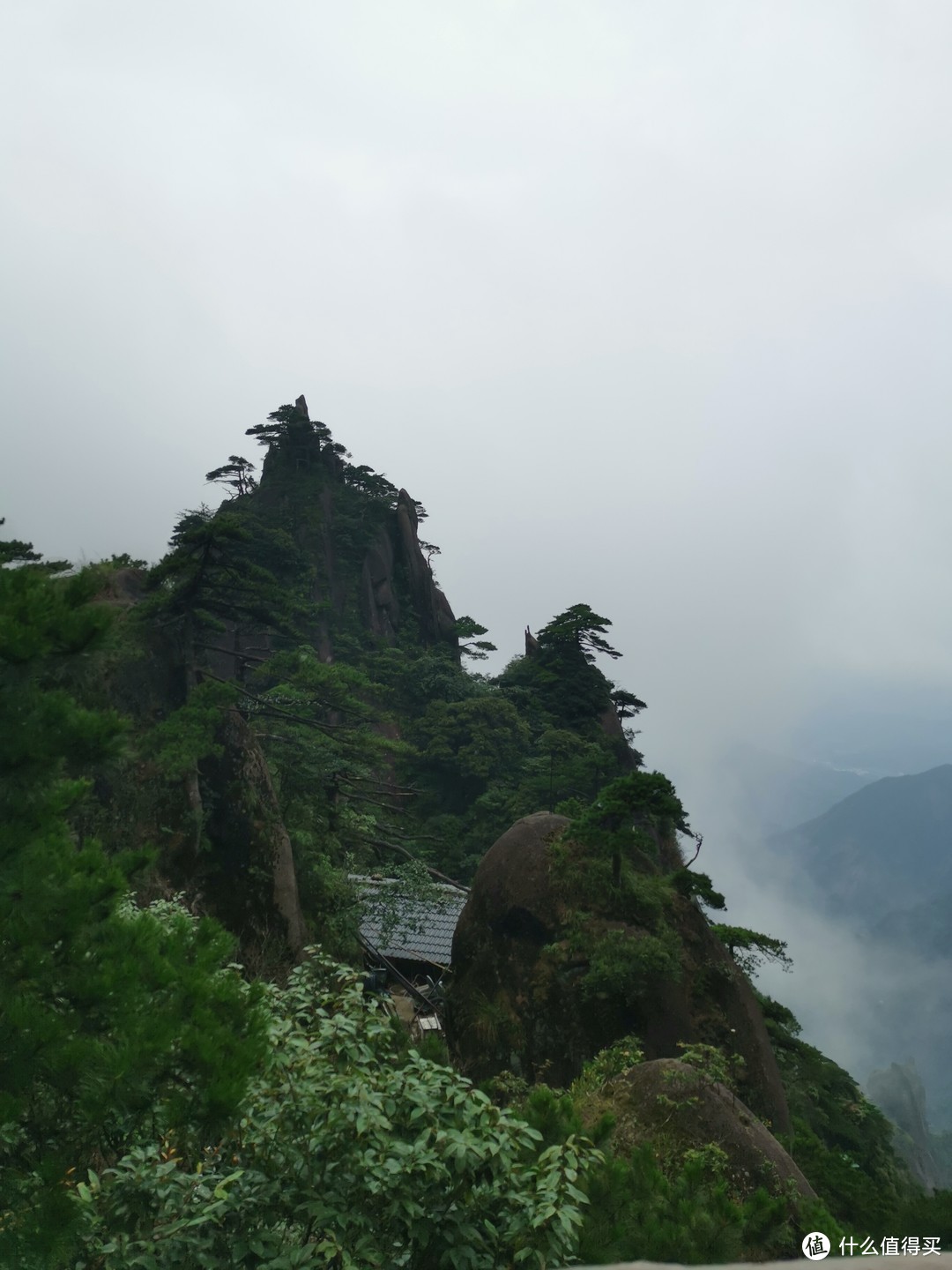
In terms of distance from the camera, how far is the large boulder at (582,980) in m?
8.98

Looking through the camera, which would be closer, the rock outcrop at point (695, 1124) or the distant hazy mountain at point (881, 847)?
the rock outcrop at point (695, 1124)

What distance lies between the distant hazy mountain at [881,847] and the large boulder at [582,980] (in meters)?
95.7

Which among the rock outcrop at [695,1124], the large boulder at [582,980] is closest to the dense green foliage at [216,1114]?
the rock outcrop at [695,1124]

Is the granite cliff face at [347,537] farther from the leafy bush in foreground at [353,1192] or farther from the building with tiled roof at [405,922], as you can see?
the leafy bush in foreground at [353,1192]

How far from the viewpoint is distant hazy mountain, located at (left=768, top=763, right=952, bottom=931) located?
102812mm

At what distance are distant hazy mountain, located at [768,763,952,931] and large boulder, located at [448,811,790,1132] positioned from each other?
9566 centimetres

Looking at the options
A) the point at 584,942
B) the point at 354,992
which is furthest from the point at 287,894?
the point at 354,992

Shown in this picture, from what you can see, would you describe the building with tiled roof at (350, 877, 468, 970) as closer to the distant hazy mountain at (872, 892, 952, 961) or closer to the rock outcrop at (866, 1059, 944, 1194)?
the rock outcrop at (866, 1059, 944, 1194)

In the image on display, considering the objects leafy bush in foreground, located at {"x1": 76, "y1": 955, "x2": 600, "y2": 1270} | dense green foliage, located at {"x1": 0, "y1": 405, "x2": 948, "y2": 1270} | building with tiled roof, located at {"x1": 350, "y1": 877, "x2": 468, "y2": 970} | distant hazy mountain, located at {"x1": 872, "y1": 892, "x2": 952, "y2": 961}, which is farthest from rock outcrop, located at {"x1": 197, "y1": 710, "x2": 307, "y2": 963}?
distant hazy mountain, located at {"x1": 872, "y1": 892, "x2": 952, "y2": 961}

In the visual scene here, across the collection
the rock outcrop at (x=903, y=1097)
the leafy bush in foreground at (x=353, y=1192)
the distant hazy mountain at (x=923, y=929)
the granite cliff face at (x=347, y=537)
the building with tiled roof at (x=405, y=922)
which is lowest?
the rock outcrop at (x=903, y=1097)

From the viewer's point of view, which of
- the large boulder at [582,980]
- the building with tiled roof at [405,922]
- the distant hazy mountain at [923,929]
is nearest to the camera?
the large boulder at [582,980]

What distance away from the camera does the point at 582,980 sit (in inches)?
358

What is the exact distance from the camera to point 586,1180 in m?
3.73

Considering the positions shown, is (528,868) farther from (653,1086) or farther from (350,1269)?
(350,1269)
